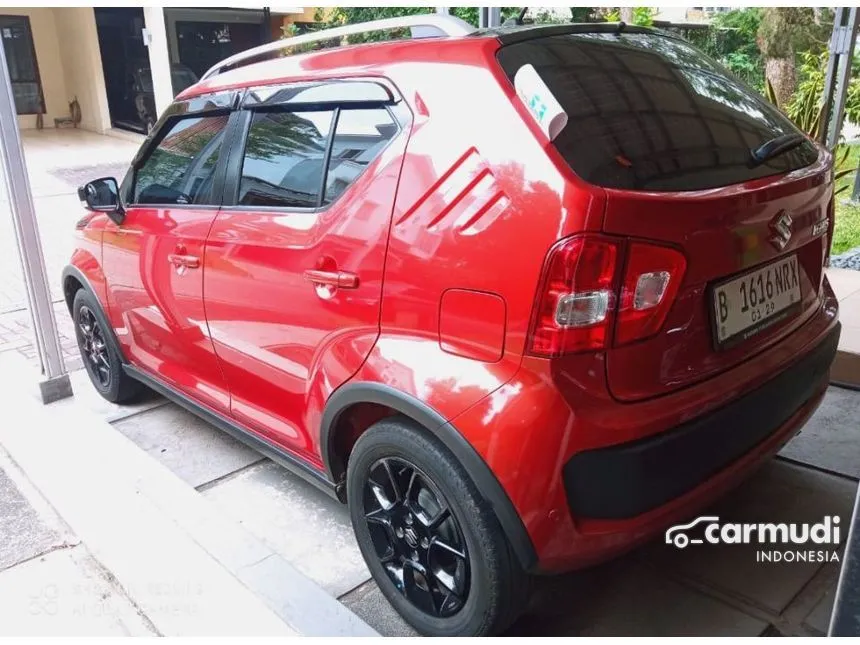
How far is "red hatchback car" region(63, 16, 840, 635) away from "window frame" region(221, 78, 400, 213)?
0.01 metres

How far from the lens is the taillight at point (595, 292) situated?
1683 mm

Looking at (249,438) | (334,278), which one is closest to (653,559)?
(334,278)

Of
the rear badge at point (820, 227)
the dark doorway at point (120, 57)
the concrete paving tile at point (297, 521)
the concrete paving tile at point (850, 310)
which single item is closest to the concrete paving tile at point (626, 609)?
the concrete paving tile at point (297, 521)

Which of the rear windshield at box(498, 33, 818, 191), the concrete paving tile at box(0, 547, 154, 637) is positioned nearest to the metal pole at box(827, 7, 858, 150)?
the rear windshield at box(498, 33, 818, 191)

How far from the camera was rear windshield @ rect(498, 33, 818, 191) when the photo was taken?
179cm

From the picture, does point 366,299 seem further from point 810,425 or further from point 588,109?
point 810,425

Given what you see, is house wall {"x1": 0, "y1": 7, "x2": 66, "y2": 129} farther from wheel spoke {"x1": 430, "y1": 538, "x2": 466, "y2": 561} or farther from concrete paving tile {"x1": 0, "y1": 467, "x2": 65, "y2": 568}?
wheel spoke {"x1": 430, "y1": 538, "x2": 466, "y2": 561}

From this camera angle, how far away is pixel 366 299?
2.12 metres

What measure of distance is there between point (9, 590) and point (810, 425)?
3.36m

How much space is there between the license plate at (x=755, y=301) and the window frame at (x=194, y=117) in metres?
1.87

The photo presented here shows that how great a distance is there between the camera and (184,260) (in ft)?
9.62

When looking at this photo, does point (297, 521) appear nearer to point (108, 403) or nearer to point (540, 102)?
point (108, 403)

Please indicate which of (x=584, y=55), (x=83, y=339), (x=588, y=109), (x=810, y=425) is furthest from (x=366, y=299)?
(x=83, y=339)

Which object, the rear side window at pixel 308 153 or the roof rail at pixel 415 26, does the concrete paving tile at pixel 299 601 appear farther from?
the roof rail at pixel 415 26
